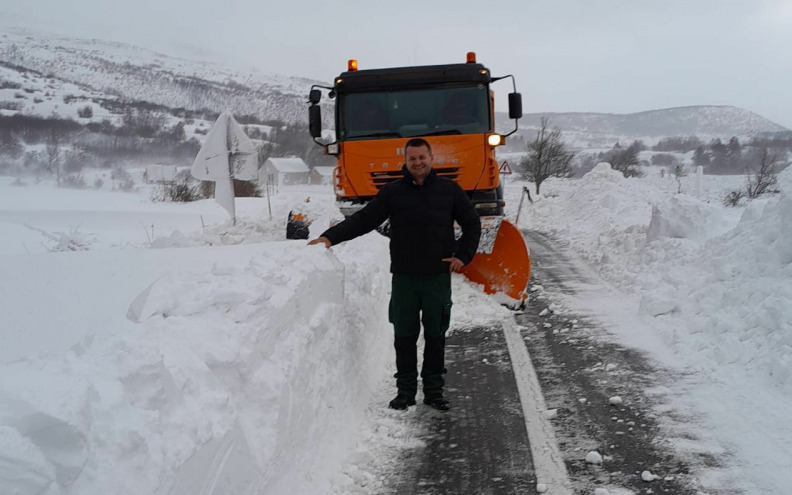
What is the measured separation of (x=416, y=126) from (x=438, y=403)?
16.9ft

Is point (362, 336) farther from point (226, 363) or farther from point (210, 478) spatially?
→ point (210, 478)

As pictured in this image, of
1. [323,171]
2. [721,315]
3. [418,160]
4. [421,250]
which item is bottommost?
[721,315]

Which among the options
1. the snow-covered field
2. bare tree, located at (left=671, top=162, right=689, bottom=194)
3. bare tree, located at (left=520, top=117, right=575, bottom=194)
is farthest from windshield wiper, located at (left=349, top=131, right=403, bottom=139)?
bare tree, located at (left=520, top=117, right=575, bottom=194)

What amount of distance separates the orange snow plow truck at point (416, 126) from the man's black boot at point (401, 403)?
13.9 feet

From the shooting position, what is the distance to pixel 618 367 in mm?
5320

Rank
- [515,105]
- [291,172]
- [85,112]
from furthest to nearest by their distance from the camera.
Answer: [85,112] < [291,172] < [515,105]

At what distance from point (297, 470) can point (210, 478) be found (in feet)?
2.88

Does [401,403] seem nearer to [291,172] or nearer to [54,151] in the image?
[54,151]

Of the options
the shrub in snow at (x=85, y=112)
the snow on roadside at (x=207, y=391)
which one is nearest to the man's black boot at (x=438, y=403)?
the snow on roadside at (x=207, y=391)

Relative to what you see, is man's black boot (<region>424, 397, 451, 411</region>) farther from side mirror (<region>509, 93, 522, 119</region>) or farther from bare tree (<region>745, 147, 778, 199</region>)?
bare tree (<region>745, 147, 778, 199</region>)

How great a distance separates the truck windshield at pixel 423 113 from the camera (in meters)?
8.80

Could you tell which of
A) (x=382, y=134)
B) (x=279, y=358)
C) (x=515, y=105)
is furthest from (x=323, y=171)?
(x=279, y=358)

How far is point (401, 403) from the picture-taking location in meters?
4.55

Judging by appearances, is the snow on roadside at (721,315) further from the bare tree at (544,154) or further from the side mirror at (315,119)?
the bare tree at (544,154)
